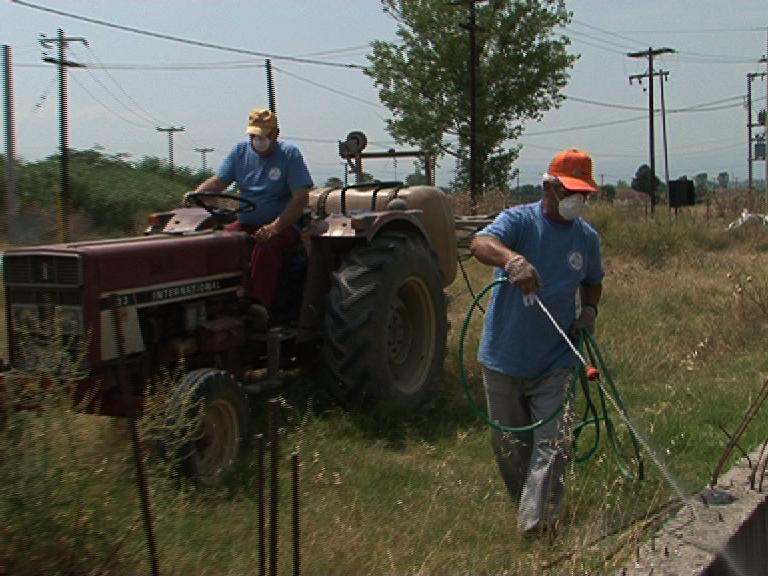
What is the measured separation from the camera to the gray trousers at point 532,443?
4.55m

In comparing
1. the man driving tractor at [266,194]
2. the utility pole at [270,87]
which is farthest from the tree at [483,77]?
the man driving tractor at [266,194]

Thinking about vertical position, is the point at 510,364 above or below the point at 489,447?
above

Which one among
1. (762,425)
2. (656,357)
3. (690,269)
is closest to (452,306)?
(656,357)

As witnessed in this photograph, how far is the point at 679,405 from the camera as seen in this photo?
22.1ft

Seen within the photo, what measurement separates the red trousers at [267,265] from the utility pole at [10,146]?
776cm

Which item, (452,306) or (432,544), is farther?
(452,306)

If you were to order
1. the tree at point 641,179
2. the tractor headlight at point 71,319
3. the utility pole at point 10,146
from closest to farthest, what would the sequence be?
the tractor headlight at point 71,319 < the utility pole at point 10,146 < the tree at point 641,179

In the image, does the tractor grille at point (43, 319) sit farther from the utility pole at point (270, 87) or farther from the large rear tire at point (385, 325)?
the utility pole at point (270, 87)

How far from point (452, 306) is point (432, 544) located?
24.9 feet

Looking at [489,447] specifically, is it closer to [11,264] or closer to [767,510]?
[767,510]

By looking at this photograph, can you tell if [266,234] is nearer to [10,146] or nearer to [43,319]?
[43,319]

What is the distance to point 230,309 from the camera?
6352 mm

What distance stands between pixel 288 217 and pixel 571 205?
7.49 ft

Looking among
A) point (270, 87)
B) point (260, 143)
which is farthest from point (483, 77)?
point (260, 143)
